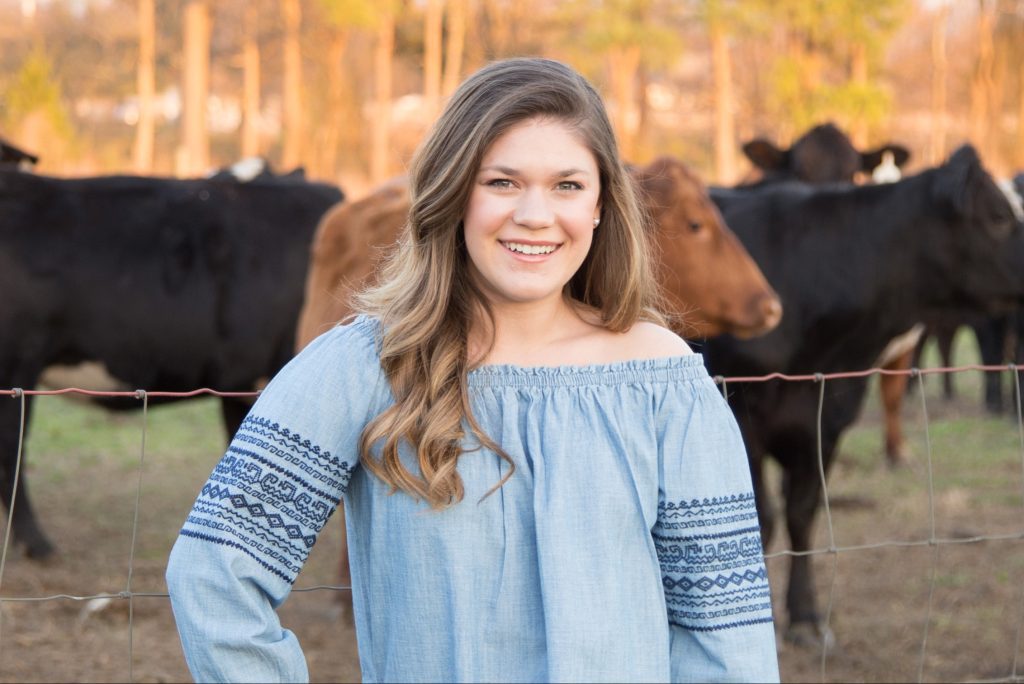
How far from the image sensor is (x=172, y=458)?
689 centimetres

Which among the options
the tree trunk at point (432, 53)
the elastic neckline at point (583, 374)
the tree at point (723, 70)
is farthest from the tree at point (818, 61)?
the elastic neckline at point (583, 374)

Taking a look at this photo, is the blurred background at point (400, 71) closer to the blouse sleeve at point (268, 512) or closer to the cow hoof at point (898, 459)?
the cow hoof at point (898, 459)

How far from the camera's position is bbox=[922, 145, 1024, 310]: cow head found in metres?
4.46

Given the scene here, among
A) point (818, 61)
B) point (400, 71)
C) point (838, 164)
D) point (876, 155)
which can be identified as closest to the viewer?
point (838, 164)

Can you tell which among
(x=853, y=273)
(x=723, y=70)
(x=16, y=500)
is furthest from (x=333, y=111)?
(x=853, y=273)

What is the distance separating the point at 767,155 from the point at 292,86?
53.2ft

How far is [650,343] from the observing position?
163 centimetres

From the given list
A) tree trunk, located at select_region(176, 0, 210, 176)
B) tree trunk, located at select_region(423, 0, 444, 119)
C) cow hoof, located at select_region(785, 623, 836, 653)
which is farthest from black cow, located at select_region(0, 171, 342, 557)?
tree trunk, located at select_region(423, 0, 444, 119)

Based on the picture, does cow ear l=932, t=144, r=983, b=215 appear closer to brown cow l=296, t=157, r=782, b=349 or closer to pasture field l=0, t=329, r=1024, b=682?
brown cow l=296, t=157, r=782, b=349

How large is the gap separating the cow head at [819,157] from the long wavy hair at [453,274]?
21.1ft

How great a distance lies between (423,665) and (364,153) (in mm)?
27305

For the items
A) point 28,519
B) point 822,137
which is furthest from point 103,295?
point 822,137

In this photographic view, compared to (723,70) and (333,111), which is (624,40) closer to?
(723,70)

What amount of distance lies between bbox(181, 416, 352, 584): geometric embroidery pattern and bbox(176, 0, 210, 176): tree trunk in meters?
17.7
